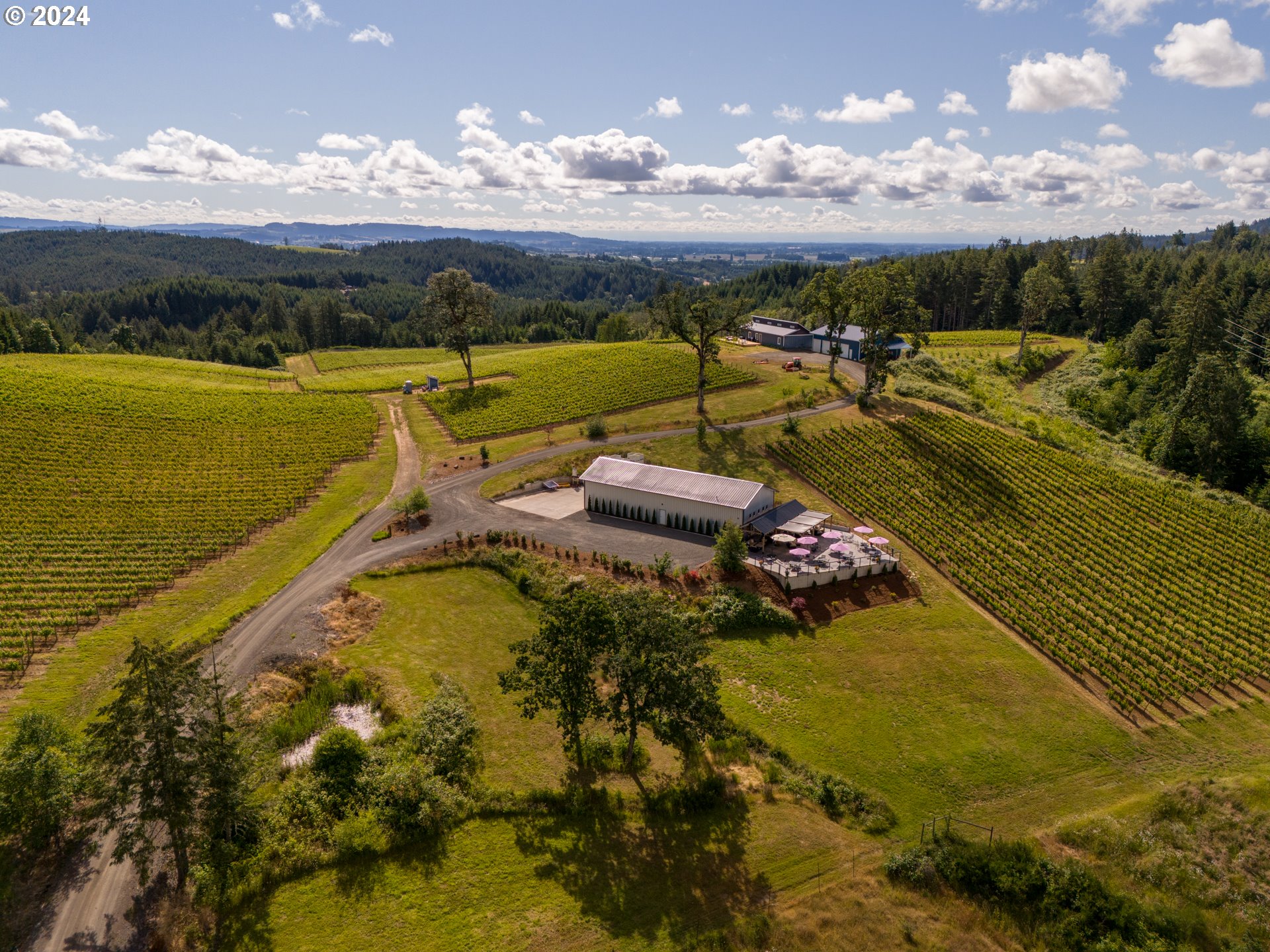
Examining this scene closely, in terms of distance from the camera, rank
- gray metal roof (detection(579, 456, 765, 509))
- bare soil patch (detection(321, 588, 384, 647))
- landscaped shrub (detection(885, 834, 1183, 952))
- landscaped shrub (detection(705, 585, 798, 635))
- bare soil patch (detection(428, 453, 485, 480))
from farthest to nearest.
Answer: bare soil patch (detection(428, 453, 485, 480))
gray metal roof (detection(579, 456, 765, 509))
landscaped shrub (detection(705, 585, 798, 635))
bare soil patch (detection(321, 588, 384, 647))
landscaped shrub (detection(885, 834, 1183, 952))

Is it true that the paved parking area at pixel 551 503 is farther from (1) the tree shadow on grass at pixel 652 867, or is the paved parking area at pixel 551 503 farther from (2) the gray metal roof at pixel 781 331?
(2) the gray metal roof at pixel 781 331

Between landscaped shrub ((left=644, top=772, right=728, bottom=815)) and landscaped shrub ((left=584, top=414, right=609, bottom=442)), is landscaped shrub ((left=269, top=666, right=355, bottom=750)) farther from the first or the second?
landscaped shrub ((left=584, top=414, right=609, bottom=442))

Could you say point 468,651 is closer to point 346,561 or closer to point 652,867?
point 346,561

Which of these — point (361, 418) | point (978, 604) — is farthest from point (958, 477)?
point (361, 418)

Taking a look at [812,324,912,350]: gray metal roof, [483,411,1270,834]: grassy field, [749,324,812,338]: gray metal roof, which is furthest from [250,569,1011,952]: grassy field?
[749,324,812,338]: gray metal roof

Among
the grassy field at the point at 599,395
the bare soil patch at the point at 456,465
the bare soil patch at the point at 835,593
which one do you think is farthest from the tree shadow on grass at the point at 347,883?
the grassy field at the point at 599,395


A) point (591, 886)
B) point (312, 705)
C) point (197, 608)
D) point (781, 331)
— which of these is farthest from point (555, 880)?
point (781, 331)
